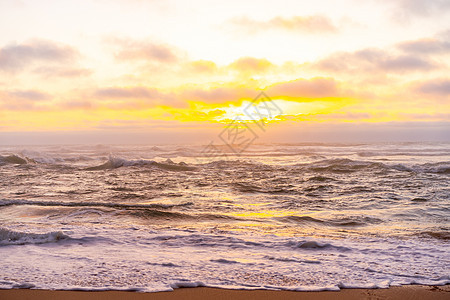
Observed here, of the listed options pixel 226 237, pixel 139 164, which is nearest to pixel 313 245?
pixel 226 237

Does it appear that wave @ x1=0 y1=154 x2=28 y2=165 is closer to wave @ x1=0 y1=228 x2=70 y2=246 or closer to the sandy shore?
wave @ x1=0 y1=228 x2=70 y2=246

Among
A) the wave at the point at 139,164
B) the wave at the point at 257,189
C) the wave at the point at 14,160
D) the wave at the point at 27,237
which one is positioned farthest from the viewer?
the wave at the point at 14,160

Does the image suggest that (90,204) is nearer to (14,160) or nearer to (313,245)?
(313,245)

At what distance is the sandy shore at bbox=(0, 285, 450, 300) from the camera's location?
338cm

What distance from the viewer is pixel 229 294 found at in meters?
3.47

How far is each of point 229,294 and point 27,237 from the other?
11.4 feet

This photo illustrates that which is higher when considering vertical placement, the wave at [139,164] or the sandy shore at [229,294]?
the wave at [139,164]

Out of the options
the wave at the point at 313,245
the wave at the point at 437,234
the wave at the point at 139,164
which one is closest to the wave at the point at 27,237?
the wave at the point at 313,245

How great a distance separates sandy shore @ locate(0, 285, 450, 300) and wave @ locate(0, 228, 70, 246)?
178 cm

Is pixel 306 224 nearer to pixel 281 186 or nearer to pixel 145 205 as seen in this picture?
pixel 145 205

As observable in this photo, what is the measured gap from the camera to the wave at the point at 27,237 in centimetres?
511

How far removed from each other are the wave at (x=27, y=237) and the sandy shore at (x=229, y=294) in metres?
1.78

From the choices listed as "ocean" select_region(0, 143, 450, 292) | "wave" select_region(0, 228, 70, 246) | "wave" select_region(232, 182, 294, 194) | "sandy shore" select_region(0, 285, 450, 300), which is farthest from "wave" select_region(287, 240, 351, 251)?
"wave" select_region(232, 182, 294, 194)

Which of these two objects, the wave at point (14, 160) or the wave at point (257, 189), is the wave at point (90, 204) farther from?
the wave at point (14, 160)
